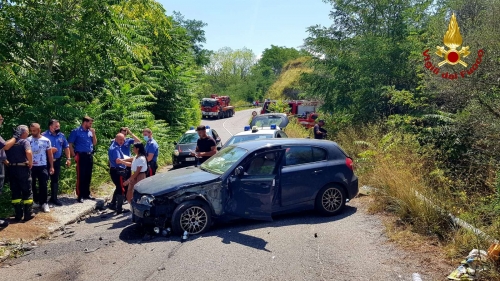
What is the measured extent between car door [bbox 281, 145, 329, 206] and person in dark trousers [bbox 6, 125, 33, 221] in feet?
15.2

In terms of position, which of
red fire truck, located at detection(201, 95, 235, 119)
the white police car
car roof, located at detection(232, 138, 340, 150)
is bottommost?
the white police car

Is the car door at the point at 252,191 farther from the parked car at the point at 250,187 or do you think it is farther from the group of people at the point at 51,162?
the group of people at the point at 51,162

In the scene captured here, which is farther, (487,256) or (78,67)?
(78,67)

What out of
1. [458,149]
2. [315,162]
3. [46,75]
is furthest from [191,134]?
[458,149]

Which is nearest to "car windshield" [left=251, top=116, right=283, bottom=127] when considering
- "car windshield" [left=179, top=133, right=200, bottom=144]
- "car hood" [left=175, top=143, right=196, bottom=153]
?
"car windshield" [left=179, top=133, right=200, bottom=144]

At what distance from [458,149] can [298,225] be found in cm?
410

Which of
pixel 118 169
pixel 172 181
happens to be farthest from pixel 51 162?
pixel 172 181

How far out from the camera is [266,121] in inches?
749

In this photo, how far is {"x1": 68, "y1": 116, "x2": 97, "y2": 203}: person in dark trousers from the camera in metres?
9.74

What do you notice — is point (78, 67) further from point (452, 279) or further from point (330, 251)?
point (452, 279)

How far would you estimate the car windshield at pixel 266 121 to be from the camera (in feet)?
61.5

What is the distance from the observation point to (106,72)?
13.2 metres

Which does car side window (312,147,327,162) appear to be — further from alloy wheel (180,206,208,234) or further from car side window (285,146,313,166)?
alloy wheel (180,206,208,234)

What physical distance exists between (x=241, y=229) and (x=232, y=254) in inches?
51.2
